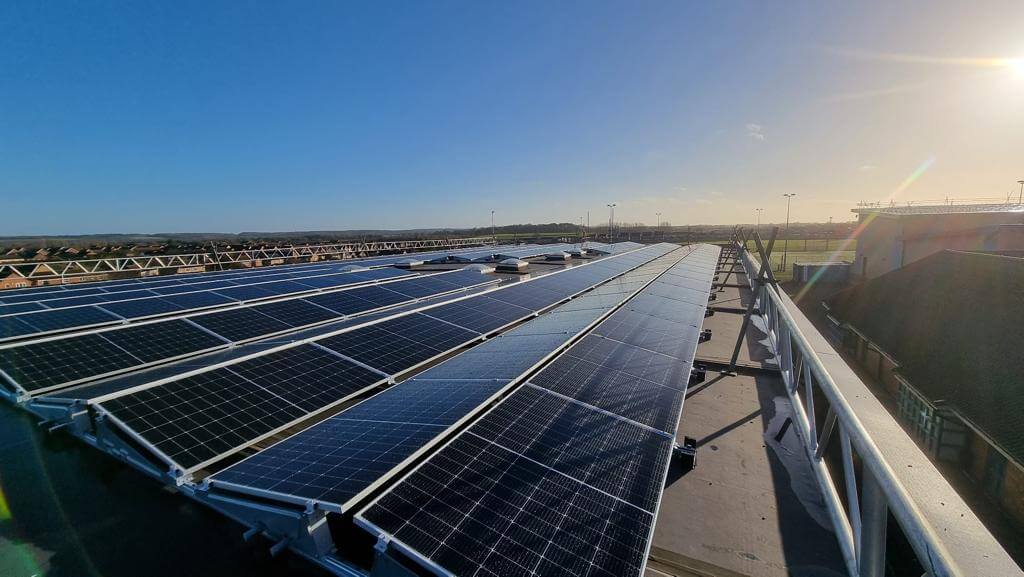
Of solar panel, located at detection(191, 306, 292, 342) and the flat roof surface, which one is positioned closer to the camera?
the flat roof surface

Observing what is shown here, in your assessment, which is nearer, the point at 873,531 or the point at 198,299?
the point at 873,531

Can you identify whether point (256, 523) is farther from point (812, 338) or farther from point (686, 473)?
point (812, 338)

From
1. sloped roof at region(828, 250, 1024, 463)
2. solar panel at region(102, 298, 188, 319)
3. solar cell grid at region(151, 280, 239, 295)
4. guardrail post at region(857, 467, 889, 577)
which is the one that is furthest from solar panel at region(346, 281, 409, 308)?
sloped roof at region(828, 250, 1024, 463)

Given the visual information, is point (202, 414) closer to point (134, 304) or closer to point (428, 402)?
point (428, 402)

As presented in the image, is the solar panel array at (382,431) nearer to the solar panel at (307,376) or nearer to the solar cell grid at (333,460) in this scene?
the solar cell grid at (333,460)

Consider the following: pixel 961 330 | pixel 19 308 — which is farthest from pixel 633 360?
pixel 19 308

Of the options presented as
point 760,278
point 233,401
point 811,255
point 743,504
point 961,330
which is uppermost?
point 760,278

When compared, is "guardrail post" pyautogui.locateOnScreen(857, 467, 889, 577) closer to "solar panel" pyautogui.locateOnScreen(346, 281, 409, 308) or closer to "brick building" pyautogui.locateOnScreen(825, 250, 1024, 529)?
"brick building" pyautogui.locateOnScreen(825, 250, 1024, 529)

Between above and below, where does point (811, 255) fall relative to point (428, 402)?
above

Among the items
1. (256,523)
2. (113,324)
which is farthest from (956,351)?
(113,324)
